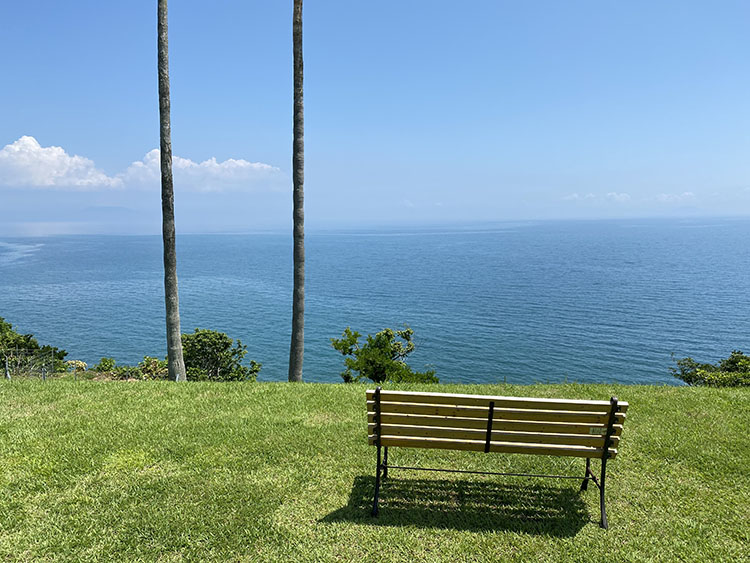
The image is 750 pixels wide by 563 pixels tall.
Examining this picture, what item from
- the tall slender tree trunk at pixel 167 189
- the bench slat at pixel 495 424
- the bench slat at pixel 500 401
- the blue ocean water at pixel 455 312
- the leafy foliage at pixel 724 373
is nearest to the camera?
the bench slat at pixel 500 401

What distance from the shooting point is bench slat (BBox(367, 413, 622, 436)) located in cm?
422

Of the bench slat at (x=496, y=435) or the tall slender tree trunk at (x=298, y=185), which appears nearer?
the bench slat at (x=496, y=435)

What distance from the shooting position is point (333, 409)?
24.0ft

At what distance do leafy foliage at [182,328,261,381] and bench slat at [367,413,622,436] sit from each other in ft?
92.9

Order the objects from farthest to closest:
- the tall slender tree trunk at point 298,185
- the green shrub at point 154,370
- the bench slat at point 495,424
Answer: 1. the green shrub at point 154,370
2. the tall slender tree trunk at point 298,185
3. the bench slat at point 495,424

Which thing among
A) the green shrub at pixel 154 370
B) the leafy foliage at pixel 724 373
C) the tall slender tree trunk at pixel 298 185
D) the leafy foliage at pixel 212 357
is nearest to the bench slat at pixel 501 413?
the tall slender tree trunk at pixel 298 185

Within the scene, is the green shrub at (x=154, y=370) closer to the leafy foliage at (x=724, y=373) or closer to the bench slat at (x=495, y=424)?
the bench slat at (x=495, y=424)

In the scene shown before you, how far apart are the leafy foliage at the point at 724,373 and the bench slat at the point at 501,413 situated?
1340 cm

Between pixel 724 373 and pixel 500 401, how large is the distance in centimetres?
1992

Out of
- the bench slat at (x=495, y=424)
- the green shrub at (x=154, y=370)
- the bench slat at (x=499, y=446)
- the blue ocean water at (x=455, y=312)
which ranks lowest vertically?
the blue ocean water at (x=455, y=312)

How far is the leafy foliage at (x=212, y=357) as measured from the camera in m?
31.6

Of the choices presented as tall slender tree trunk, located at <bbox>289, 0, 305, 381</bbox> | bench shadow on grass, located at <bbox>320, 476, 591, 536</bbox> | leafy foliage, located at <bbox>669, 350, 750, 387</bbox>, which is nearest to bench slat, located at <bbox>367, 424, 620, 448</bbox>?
bench shadow on grass, located at <bbox>320, 476, 591, 536</bbox>

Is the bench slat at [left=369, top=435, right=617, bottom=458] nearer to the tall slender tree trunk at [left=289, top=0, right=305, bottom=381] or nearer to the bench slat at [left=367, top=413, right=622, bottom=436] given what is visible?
the bench slat at [left=367, top=413, right=622, bottom=436]

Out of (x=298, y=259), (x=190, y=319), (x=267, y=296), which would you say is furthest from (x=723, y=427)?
(x=267, y=296)
